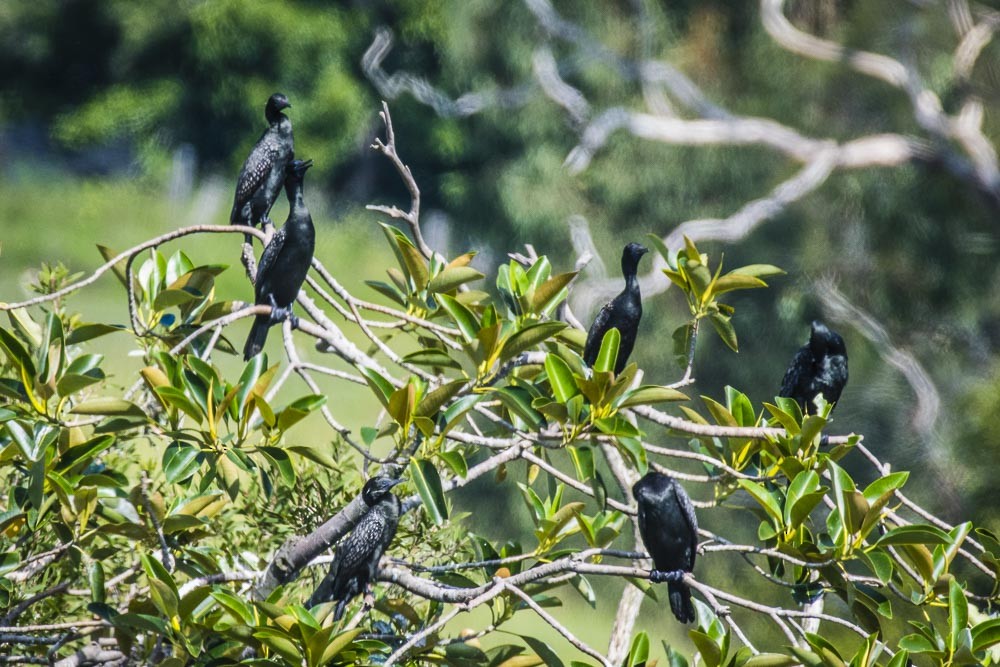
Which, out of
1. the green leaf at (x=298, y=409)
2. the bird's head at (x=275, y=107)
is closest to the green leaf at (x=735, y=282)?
the green leaf at (x=298, y=409)

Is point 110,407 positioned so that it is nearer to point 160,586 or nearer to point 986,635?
point 160,586

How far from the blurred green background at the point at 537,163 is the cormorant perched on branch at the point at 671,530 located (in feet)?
7.25

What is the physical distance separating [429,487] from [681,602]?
0.90 meters

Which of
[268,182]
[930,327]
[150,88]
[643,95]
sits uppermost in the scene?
[150,88]

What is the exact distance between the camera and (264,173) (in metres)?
2.41

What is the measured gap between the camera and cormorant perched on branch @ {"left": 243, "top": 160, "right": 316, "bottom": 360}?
2.01 m

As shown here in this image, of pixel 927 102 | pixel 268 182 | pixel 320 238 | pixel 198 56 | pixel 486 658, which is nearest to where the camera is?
pixel 486 658

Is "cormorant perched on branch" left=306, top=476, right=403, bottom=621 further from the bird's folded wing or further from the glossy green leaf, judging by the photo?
the bird's folded wing

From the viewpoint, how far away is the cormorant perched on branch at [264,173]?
2.41m

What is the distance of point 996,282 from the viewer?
665 centimetres

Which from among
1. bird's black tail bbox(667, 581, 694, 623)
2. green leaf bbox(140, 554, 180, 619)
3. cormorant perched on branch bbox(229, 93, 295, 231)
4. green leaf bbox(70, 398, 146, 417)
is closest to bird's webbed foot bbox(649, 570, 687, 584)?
bird's black tail bbox(667, 581, 694, 623)

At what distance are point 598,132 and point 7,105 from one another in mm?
5508

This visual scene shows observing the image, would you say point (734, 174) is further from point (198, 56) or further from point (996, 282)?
point (198, 56)

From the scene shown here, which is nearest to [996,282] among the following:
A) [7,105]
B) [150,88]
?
[150,88]
